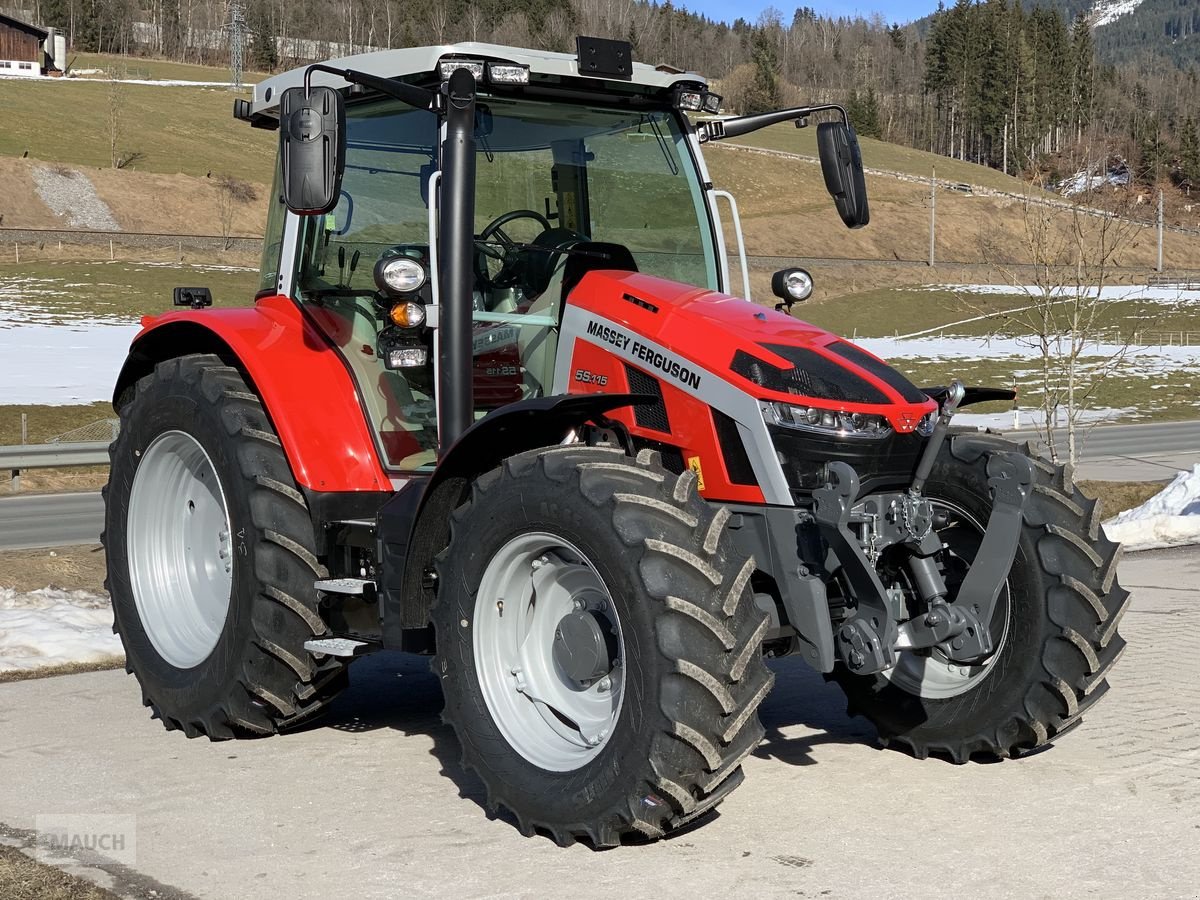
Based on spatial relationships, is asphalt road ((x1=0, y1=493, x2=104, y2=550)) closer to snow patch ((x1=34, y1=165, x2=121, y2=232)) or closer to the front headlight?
the front headlight

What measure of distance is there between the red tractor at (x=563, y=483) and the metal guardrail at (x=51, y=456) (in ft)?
39.6

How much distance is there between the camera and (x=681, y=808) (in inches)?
173

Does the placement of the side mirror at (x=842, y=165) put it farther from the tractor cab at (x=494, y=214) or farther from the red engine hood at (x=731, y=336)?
the red engine hood at (x=731, y=336)

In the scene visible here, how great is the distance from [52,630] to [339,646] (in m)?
3.40

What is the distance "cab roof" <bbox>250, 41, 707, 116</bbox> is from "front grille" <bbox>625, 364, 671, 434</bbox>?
1.28 m

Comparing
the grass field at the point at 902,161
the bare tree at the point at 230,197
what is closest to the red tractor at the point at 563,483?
the bare tree at the point at 230,197

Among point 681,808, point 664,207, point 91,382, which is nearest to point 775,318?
point 664,207

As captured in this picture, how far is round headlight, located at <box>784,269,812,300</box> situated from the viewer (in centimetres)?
616

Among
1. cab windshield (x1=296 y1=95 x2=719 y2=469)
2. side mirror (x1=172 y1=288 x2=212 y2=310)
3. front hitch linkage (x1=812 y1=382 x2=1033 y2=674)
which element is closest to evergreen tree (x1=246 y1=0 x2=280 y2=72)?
side mirror (x1=172 y1=288 x2=212 y2=310)

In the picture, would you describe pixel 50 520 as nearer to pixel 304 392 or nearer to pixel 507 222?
pixel 304 392

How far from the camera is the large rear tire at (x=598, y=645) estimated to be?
4340 mm

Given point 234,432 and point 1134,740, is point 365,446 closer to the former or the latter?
point 234,432

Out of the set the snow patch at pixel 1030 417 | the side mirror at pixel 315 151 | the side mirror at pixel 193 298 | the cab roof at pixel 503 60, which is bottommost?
the snow patch at pixel 1030 417

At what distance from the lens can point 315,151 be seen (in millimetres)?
4973
